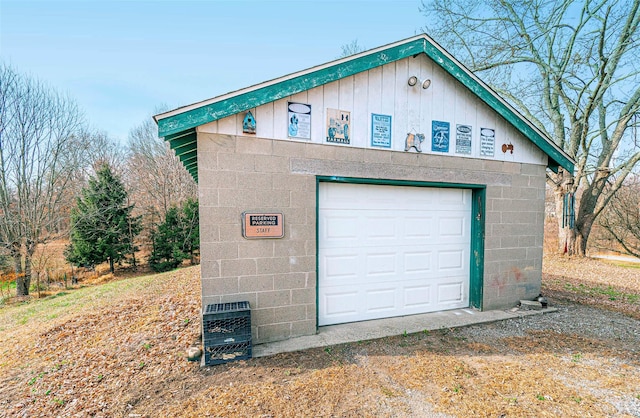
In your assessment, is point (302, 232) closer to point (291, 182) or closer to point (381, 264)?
point (291, 182)

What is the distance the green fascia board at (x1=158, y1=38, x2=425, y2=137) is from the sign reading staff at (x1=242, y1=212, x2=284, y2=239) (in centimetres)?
127

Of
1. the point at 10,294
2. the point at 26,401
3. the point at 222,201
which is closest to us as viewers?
the point at 26,401

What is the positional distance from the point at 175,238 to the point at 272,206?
15163 mm

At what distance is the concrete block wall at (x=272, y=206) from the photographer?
3490mm

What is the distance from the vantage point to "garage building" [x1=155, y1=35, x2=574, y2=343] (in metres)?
3.57

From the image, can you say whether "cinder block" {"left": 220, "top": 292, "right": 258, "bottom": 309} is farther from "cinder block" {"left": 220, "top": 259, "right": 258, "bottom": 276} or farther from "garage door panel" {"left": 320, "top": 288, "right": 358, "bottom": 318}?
"garage door panel" {"left": 320, "top": 288, "right": 358, "bottom": 318}

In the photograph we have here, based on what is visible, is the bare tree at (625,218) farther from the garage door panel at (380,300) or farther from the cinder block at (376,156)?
the cinder block at (376,156)

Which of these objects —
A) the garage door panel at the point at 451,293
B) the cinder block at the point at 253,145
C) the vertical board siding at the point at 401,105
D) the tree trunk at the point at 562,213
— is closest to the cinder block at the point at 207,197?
the cinder block at the point at 253,145

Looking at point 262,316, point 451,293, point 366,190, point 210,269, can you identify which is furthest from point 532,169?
point 210,269

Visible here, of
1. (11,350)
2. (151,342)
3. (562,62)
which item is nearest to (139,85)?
(11,350)

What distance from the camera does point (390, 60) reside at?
4.09 m

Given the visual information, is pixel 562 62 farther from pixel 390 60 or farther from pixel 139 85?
pixel 139 85

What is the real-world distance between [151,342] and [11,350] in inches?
101

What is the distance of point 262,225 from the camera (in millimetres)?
3672
